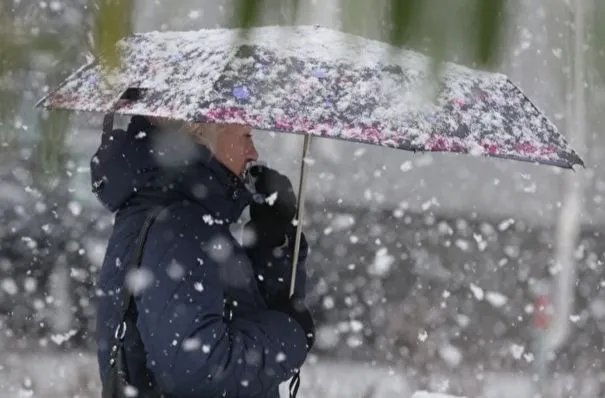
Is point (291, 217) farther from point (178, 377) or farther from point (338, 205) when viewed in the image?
point (338, 205)

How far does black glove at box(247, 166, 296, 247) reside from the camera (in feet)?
8.35

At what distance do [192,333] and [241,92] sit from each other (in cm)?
56

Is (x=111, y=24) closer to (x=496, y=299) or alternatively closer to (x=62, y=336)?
(x=62, y=336)

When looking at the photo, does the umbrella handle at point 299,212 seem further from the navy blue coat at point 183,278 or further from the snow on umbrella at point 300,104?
the snow on umbrella at point 300,104

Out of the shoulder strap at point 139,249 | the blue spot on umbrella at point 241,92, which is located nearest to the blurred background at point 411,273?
the shoulder strap at point 139,249

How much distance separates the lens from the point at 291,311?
7.63 feet

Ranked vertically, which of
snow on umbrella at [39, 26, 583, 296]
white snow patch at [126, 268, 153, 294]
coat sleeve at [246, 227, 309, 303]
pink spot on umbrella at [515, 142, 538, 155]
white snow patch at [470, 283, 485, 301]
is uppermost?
snow on umbrella at [39, 26, 583, 296]

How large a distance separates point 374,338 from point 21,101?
695cm

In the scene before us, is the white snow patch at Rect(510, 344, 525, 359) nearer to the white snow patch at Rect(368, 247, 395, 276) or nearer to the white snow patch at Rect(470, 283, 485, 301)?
the white snow patch at Rect(470, 283, 485, 301)

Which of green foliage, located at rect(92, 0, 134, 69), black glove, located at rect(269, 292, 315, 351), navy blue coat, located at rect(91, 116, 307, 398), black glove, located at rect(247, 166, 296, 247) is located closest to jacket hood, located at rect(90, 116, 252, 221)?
navy blue coat, located at rect(91, 116, 307, 398)

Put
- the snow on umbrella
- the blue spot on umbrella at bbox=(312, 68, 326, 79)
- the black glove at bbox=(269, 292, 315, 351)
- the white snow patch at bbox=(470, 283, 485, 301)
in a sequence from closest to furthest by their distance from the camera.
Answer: the snow on umbrella → the blue spot on umbrella at bbox=(312, 68, 326, 79) → the black glove at bbox=(269, 292, 315, 351) → the white snow patch at bbox=(470, 283, 485, 301)

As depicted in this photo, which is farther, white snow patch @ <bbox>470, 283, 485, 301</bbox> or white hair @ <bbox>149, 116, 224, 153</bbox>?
white snow patch @ <bbox>470, 283, 485, 301</bbox>

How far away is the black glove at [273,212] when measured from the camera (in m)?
2.54

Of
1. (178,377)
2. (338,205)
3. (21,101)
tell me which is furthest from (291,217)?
(338,205)
